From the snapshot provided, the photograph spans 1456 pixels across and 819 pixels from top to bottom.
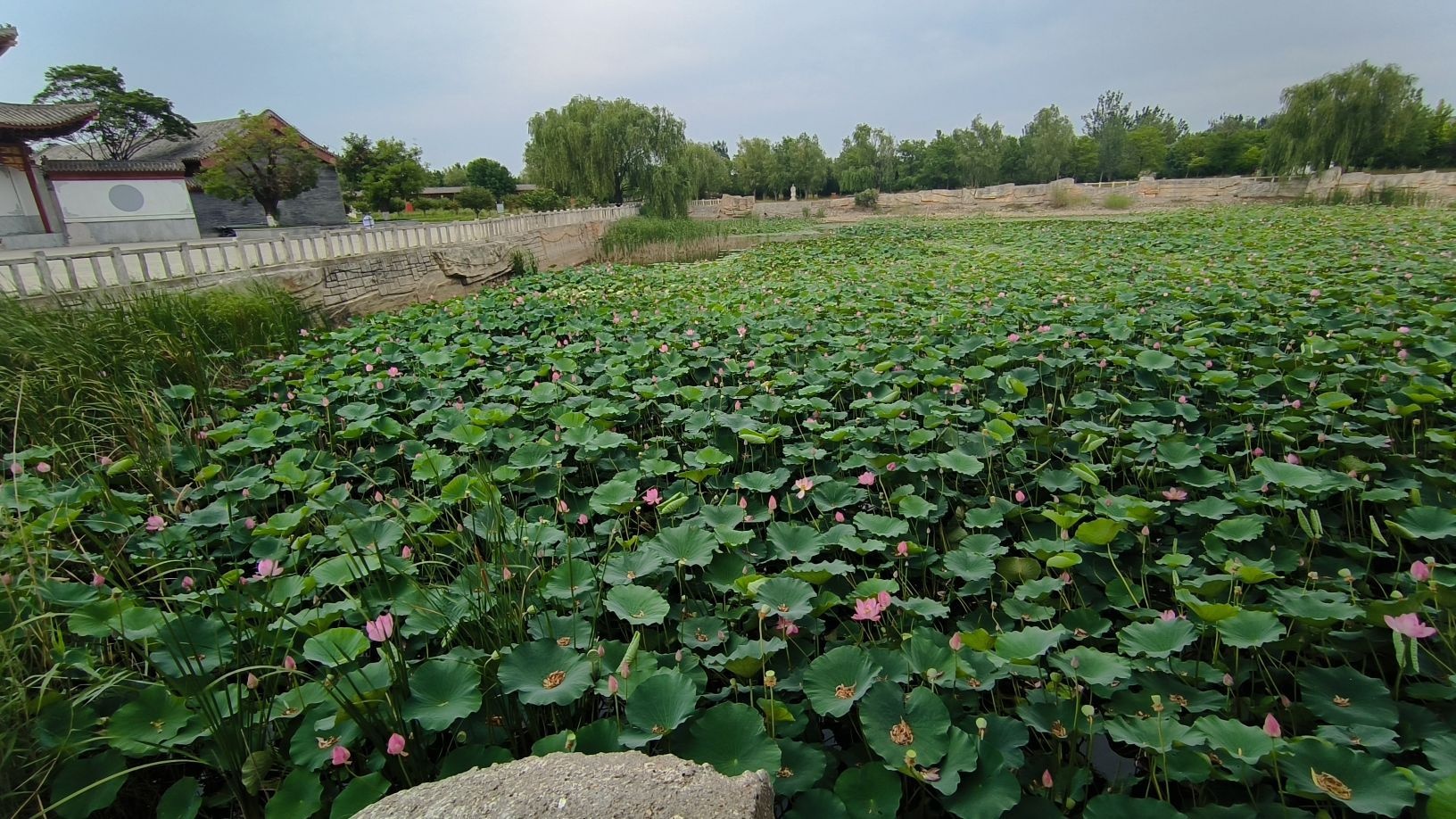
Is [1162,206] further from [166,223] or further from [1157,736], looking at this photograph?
[166,223]

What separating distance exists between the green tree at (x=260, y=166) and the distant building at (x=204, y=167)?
1.16 m

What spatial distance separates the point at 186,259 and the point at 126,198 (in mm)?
17466

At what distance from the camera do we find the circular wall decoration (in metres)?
16.9

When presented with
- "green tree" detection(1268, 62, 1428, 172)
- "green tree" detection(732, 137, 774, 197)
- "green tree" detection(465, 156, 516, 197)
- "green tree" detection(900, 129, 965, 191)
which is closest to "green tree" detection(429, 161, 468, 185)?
"green tree" detection(465, 156, 516, 197)

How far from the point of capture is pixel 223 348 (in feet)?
13.2

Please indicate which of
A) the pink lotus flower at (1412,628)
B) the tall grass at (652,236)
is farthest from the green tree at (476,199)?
the pink lotus flower at (1412,628)

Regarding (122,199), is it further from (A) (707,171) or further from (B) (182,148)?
(A) (707,171)

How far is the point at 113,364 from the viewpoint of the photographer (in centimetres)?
302

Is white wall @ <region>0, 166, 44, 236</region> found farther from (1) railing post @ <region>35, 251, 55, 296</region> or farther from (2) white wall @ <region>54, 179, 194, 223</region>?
(1) railing post @ <region>35, 251, 55, 296</region>

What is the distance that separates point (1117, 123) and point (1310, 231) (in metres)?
47.8

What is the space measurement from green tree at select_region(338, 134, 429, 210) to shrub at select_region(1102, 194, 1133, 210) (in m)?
27.7

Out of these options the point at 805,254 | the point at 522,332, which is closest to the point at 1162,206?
the point at 805,254

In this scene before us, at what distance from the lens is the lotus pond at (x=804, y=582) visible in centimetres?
112

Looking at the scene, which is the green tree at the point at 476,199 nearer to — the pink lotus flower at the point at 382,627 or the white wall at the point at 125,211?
the white wall at the point at 125,211
